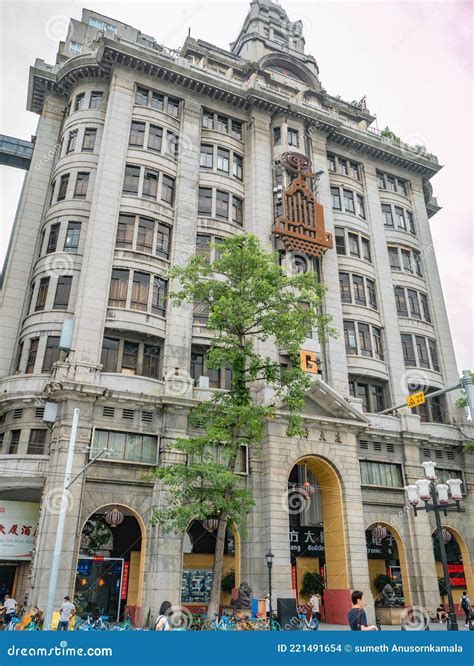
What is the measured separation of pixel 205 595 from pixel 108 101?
1154 inches

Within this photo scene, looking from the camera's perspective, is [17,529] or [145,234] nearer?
[17,529]

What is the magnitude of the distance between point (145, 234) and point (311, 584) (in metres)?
21.9

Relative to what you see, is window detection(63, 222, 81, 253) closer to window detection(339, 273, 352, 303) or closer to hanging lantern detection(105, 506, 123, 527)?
hanging lantern detection(105, 506, 123, 527)

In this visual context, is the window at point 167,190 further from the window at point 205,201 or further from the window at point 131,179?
the window at point 205,201

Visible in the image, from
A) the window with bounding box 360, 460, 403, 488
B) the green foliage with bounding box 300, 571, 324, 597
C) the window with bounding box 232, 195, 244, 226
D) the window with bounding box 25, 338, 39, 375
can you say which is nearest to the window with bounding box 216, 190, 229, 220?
the window with bounding box 232, 195, 244, 226

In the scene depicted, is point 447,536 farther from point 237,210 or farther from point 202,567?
point 237,210

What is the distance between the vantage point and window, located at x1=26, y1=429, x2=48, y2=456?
24.7 metres

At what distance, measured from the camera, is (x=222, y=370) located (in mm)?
29781

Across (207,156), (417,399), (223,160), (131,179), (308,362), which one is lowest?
(417,399)

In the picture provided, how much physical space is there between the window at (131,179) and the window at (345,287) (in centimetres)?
1506

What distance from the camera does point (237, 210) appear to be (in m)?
34.7

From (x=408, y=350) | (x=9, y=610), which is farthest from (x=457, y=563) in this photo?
(x=9, y=610)

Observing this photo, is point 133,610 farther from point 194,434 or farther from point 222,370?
point 222,370

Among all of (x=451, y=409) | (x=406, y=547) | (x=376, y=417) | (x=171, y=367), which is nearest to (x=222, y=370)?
(x=171, y=367)
